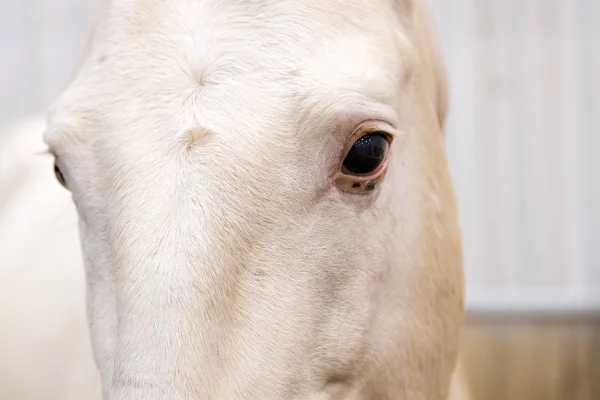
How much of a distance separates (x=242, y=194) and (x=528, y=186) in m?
2.01

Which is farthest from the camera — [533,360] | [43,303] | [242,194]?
[533,360]

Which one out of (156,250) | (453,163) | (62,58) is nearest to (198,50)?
(156,250)

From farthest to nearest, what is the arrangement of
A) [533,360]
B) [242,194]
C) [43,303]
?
[533,360]
[43,303]
[242,194]

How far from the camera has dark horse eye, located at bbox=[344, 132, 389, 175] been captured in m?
0.68

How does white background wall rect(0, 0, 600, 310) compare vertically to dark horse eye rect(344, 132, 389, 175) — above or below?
above

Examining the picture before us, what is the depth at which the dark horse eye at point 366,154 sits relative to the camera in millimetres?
676

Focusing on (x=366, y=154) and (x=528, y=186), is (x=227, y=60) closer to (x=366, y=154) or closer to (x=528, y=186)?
(x=366, y=154)

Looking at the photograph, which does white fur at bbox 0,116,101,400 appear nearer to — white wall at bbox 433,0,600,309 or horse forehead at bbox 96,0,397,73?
horse forehead at bbox 96,0,397,73

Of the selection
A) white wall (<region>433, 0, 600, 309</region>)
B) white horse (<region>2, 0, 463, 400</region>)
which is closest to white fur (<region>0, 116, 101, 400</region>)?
white horse (<region>2, 0, 463, 400</region>)

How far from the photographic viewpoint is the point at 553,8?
7.88 feet

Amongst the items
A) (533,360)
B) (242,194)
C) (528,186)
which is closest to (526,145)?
(528,186)

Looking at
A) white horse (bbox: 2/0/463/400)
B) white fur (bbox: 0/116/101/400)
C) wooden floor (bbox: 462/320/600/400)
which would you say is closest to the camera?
white horse (bbox: 2/0/463/400)

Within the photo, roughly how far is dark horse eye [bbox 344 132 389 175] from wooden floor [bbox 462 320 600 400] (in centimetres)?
181

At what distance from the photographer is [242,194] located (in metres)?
0.62
